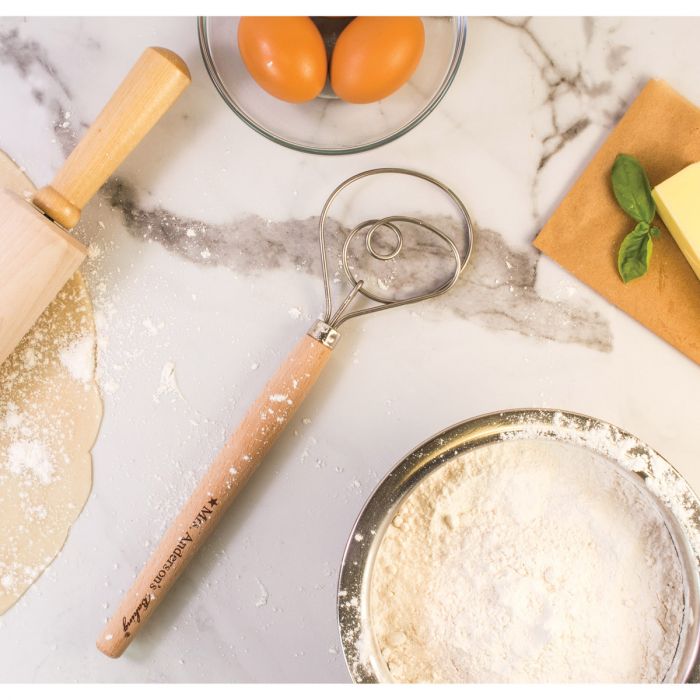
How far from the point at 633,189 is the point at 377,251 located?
1.01 feet

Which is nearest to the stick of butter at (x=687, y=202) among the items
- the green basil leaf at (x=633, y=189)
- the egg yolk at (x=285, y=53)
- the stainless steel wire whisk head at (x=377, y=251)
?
the green basil leaf at (x=633, y=189)

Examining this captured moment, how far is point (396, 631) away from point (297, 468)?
22 centimetres

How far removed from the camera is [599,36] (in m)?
0.77

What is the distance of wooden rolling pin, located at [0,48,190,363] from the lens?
0.68m

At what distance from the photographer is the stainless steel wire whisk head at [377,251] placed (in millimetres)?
759

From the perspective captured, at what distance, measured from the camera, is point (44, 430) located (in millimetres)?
777

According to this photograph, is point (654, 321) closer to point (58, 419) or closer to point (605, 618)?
point (605, 618)

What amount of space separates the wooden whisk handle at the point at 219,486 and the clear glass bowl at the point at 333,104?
248 mm

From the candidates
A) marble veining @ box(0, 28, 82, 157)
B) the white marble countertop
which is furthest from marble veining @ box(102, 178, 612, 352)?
marble veining @ box(0, 28, 82, 157)

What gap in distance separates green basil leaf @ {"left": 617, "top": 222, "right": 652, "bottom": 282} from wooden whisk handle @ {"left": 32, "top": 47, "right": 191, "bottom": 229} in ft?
1.76

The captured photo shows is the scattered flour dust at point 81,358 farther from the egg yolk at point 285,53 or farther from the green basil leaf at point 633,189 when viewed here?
the green basil leaf at point 633,189

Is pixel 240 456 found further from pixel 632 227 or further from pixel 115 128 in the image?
pixel 632 227

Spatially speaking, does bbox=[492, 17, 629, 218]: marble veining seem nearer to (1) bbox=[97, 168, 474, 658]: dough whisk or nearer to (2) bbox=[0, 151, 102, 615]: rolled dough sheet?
(1) bbox=[97, 168, 474, 658]: dough whisk

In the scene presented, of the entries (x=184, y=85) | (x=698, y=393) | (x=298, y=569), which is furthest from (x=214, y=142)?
(x=698, y=393)
